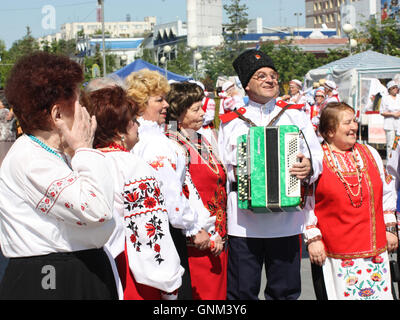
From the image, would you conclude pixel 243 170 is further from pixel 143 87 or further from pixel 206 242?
pixel 143 87

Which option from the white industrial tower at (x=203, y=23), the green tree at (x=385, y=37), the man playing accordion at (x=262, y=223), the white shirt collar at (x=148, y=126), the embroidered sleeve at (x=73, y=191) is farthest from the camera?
the white industrial tower at (x=203, y=23)

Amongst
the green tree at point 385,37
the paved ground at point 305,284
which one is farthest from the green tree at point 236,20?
the paved ground at point 305,284

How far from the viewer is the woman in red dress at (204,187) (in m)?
4.45

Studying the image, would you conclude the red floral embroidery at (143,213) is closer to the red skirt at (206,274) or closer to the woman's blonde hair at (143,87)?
the red skirt at (206,274)

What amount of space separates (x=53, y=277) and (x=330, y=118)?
98.6 inches

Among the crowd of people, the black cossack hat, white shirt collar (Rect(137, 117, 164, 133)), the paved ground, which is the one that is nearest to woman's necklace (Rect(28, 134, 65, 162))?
the crowd of people

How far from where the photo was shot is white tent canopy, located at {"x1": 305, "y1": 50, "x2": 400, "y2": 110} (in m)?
17.5

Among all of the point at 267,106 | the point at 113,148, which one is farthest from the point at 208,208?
the point at 113,148

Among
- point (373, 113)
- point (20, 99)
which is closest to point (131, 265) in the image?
point (20, 99)

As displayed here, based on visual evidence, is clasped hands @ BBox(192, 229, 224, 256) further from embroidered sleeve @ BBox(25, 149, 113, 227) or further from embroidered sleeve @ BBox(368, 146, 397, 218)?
embroidered sleeve @ BBox(25, 149, 113, 227)

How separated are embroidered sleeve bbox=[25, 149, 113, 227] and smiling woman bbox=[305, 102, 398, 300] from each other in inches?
83.1

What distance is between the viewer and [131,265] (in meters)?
3.16

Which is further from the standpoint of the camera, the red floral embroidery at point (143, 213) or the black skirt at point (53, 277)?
the red floral embroidery at point (143, 213)
